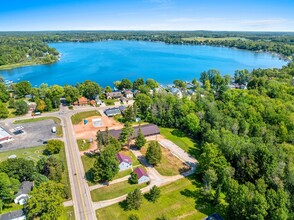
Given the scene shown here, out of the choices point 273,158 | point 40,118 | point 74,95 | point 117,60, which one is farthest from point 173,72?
point 273,158

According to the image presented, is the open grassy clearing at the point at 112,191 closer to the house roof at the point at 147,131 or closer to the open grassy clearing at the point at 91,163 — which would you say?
the open grassy clearing at the point at 91,163

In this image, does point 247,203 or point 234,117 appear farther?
point 234,117

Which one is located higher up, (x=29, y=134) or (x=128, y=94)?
(x=128, y=94)

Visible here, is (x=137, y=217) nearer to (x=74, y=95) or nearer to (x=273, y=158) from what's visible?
(x=273, y=158)

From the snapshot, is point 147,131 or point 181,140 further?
point 147,131

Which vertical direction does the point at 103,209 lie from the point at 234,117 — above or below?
below

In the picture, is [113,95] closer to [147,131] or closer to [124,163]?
[147,131]

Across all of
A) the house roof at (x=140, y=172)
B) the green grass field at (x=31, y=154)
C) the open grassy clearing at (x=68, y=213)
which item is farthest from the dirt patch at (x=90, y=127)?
the open grassy clearing at (x=68, y=213)

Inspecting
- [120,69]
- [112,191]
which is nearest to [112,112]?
[112,191]
